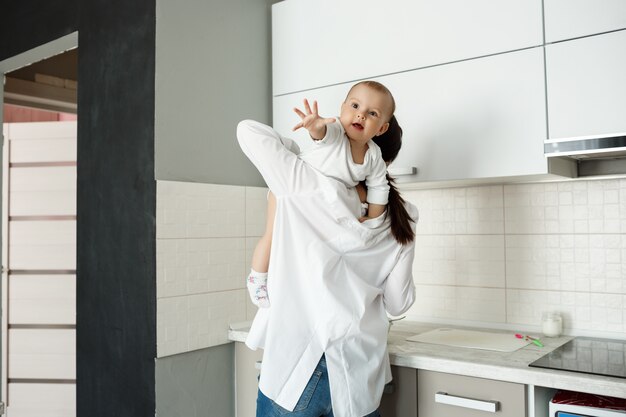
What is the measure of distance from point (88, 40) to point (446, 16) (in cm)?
138

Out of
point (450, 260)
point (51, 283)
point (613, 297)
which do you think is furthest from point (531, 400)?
point (51, 283)

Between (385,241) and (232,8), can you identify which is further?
(232,8)

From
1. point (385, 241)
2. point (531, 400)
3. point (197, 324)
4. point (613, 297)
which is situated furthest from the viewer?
point (197, 324)

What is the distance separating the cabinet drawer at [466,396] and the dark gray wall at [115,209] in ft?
3.07

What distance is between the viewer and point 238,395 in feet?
7.68

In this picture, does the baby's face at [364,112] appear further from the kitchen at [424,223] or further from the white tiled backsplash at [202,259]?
the white tiled backsplash at [202,259]

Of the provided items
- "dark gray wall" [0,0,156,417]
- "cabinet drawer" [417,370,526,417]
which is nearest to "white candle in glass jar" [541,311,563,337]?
"cabinet drawer" [417,370,526,417]

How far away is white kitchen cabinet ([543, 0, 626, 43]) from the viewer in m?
1.66

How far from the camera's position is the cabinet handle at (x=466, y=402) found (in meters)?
1.62

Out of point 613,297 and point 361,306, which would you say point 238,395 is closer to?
point 361,306

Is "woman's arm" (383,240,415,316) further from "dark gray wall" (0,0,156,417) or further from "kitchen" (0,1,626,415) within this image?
"dark gray wall" (0,0,156,417)

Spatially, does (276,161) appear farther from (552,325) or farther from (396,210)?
(552,325)

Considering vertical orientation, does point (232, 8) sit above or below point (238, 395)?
above

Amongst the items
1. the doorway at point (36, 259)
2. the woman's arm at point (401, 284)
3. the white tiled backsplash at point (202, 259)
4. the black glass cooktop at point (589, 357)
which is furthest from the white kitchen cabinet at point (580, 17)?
the doorway at point (36, 259)
